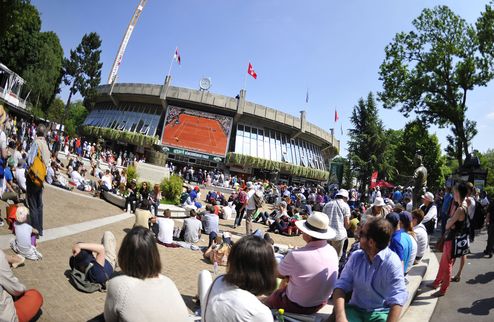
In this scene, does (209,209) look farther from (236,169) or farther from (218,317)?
(236,169)

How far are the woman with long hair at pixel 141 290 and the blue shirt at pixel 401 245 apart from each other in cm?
331

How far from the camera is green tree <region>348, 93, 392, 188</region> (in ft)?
126

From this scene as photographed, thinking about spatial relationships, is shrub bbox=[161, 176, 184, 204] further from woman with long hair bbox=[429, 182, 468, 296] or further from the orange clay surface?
the orange clay surface

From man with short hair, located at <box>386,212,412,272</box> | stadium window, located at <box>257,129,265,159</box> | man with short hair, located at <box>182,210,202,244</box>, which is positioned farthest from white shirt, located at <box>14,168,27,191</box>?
stadium window, located at <box>257,129,265,159</box>

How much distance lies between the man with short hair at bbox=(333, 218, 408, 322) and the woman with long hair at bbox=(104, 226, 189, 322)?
1440 millimetres

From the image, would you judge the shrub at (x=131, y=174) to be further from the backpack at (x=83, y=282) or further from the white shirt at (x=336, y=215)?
the white shirt at (x=336, y=215)

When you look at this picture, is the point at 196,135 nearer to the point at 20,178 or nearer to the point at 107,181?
the point at 107,181

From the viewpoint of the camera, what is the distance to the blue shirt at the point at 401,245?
453cm

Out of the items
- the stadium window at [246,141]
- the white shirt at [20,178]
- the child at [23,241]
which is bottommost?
the child at [23,241]

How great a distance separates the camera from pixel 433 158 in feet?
154

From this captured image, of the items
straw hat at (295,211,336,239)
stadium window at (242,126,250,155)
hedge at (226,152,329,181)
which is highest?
stadium window at (242,126,250,155)

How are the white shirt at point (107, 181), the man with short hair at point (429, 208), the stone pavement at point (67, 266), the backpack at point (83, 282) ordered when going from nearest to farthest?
the stone pavement at point (67, 266)
the backpack at point (83, 282)
the man with short hair at point (429, 208)
the white shirt at point (107, 181)

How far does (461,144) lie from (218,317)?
2187 cm

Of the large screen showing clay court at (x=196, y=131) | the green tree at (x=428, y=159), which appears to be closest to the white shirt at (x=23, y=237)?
the large screen showing clay court at (x=196, y=131)
